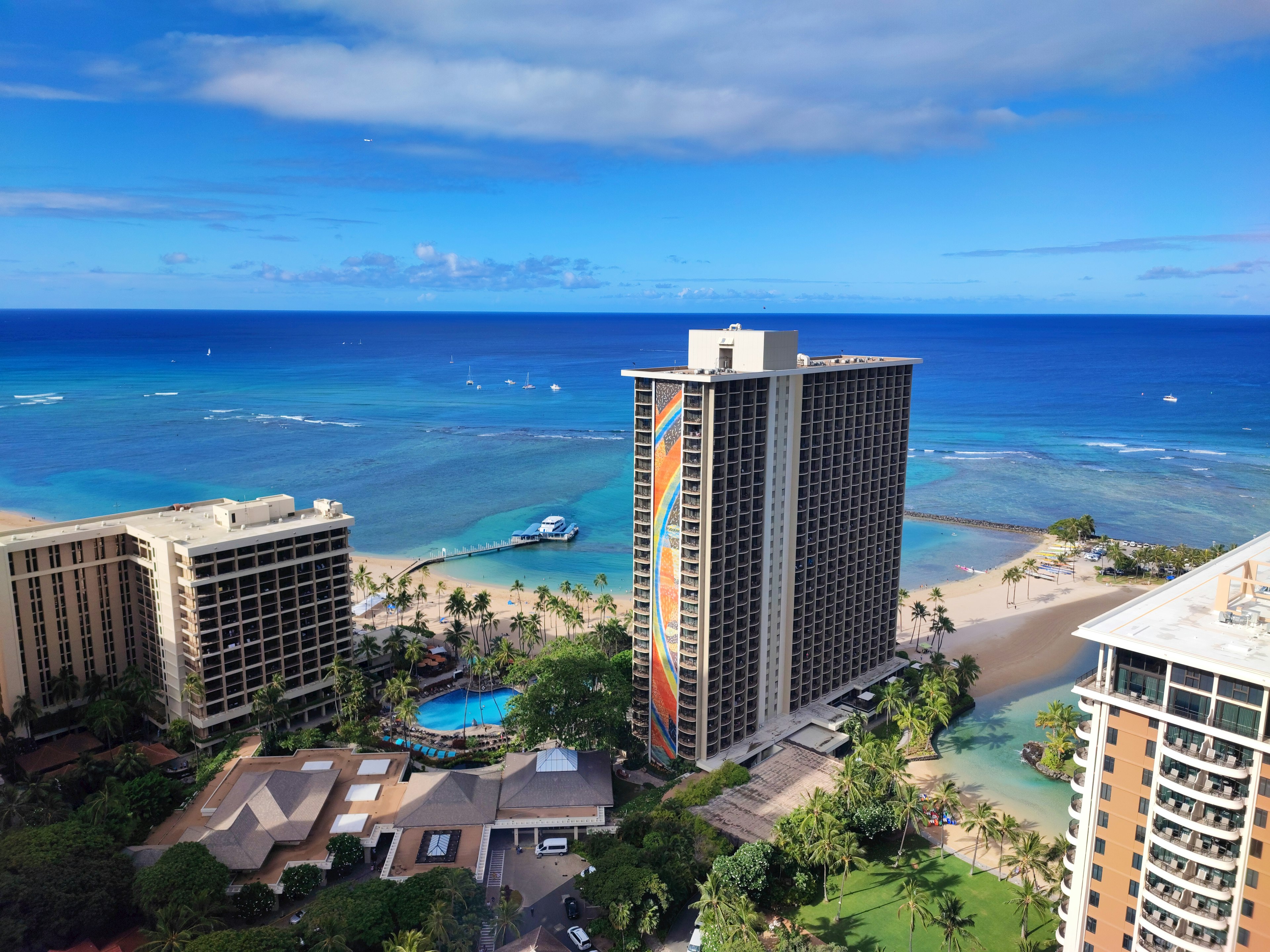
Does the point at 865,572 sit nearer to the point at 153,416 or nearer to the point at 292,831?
the point at 292,831

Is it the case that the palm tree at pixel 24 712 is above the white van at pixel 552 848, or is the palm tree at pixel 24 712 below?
above

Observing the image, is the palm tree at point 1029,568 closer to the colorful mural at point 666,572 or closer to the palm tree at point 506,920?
the colorful mural at point 666,572

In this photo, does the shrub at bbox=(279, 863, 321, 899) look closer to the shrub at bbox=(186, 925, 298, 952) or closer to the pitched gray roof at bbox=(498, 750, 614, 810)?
the shrub at bbox=(186, 925, 298, 952)

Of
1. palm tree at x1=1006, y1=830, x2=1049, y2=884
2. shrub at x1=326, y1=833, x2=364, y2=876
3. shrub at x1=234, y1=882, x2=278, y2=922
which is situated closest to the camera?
palm tree at x1=1006, y1=830, x2=1049, y2=884

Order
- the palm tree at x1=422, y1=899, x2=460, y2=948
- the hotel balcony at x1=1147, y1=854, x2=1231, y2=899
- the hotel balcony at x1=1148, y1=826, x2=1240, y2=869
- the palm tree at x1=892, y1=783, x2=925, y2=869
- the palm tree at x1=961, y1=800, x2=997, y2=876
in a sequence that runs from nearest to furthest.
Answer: the hotel balcony at x1=1148, y1=826, x2=1240, y2=869
the hotel balcony at x1=1147, y1=854, x2=1231, y2=899
the palm tree at x1=422, y1=899, x2=460, y2=948
the palm tree at x1=961, y1=800, x2=997, y2=876
the palm tree at x1=892, y1=783, x2=925, y2=869

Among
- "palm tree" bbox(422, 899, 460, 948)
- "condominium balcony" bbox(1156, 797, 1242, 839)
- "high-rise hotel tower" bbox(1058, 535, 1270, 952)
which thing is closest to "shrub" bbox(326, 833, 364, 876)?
"palm tree" bbox(422, 899, 460, 948)

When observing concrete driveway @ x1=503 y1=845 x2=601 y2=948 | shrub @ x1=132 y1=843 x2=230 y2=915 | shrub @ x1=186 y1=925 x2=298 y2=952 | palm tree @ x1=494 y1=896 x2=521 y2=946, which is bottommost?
concrete driveway @ x1=503 y1=845 x2=601 y2=948

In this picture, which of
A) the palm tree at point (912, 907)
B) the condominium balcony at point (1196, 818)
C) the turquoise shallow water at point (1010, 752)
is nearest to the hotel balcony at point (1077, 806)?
the condominium balcony at point (1196, 818)
